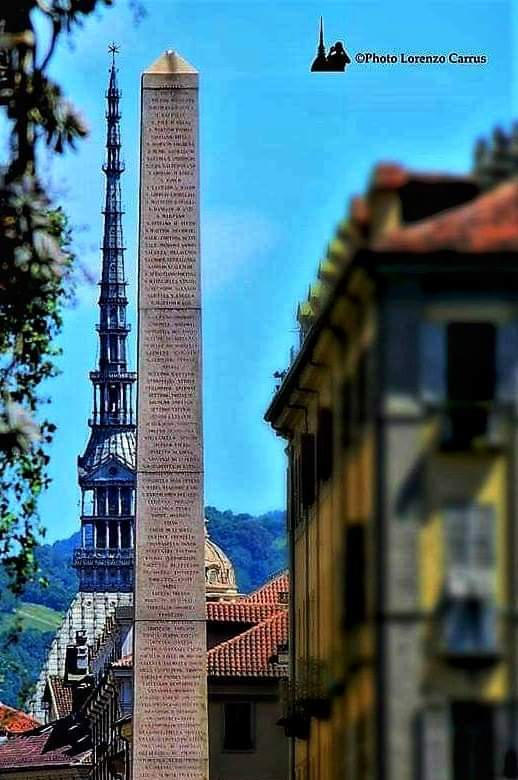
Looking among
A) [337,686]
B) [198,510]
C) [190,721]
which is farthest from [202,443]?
[337,686]

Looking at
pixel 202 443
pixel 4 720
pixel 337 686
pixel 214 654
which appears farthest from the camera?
pixel 214 654

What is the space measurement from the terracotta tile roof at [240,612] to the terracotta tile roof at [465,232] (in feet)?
105

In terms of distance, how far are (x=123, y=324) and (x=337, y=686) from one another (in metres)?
20.0

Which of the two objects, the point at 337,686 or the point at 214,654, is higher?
Result: the point at 214,654

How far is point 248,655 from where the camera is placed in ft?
142

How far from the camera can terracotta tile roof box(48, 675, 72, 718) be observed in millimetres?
88000

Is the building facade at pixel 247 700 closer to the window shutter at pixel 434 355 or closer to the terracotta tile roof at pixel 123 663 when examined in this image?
the terracotta tile roof at pixel 123 663

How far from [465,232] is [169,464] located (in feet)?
58.2

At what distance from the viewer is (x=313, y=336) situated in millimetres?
18844

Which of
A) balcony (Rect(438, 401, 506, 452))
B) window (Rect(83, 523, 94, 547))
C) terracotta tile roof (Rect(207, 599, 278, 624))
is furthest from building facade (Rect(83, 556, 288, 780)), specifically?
window (Rect(83, 523, 94, 547))

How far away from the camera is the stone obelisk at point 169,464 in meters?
30.3

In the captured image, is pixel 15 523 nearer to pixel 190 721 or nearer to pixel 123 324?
pixel 190 721

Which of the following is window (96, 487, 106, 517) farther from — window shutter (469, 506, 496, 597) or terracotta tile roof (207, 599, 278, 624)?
window shutter (469, 506, 496, 597)

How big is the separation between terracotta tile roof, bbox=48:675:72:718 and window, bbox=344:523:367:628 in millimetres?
73095
